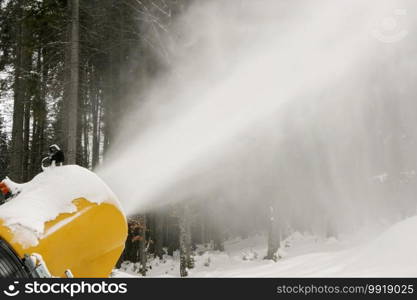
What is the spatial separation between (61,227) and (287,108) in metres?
13.9

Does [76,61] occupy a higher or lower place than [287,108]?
higher

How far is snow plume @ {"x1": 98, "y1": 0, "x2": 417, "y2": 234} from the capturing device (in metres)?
12.5

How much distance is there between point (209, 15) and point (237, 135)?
4233 millimetres

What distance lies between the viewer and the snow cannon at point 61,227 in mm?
2748

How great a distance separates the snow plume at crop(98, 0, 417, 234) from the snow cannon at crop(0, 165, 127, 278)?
4.03 meters

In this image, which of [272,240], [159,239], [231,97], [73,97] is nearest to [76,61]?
[73,97]

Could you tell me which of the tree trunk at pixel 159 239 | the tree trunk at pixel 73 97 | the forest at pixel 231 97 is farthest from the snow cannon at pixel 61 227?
the tree trunk at pixel 159 239

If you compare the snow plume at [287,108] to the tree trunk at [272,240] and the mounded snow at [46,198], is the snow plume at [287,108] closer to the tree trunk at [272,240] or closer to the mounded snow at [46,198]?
the tree trunk at [272,240]

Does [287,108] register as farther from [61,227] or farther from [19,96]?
[61,227]

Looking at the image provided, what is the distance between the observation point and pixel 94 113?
23094mm

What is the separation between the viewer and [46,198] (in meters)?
3.12

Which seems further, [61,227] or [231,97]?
[231,97]

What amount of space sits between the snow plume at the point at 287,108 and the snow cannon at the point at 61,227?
403cm

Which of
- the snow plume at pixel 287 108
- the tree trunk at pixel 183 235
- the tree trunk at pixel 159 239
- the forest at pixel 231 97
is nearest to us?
the snow plume at pixel 287 108
